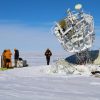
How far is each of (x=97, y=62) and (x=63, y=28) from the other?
375cm

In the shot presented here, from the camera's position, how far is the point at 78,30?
28.2 m

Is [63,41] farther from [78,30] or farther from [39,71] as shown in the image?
[39,71]

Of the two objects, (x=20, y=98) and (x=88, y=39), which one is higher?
(x=88, y=39)

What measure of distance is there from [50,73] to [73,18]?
4.98m

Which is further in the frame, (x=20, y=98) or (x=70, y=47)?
(x=70, y=47)

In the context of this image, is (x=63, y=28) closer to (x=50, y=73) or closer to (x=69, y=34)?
(x=69, y=34)

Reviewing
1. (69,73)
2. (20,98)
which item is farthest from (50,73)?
(20,98)

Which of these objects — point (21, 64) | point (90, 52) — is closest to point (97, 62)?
point (90, 52)

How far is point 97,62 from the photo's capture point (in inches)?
1168

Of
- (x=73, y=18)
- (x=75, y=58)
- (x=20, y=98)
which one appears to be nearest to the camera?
(x=20, y=98)

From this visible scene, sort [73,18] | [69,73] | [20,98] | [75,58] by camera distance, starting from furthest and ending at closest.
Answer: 1. [75,58]
2. [73,18]
3. [69,73]
4. [20,98]

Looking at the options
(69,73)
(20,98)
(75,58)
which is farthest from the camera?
(75,58)

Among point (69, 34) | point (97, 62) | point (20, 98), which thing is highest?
point (69, 34)

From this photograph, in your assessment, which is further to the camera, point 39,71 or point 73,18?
point 73,18
